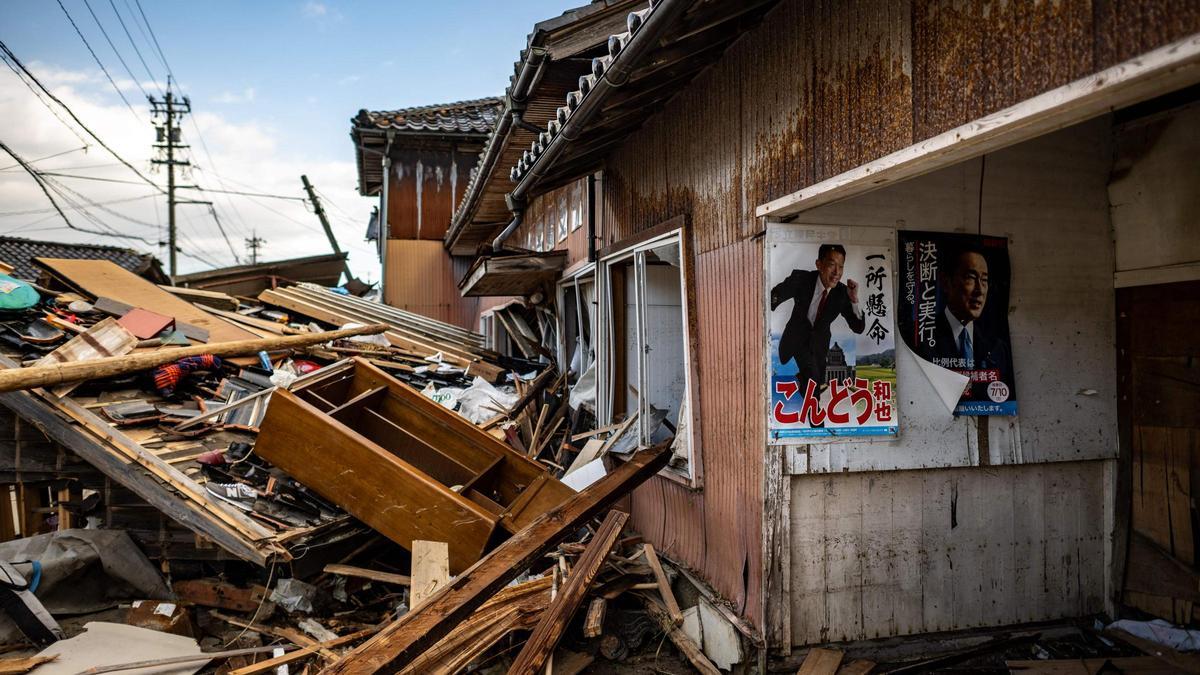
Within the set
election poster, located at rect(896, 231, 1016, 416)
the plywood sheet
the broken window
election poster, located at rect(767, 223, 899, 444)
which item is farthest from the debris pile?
election poster, located at rect(896, 231, 1016, 416)

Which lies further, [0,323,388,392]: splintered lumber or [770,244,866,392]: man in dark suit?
[0,323,388,392]: splintered lumber

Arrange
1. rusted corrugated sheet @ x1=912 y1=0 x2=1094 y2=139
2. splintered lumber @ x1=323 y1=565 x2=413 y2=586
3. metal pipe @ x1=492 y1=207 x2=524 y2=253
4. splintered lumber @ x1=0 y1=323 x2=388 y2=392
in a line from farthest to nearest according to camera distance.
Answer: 1. metal pipe @ x1=492 y1=207 x2=524 y2=253
2. splintered lumber @ x1=323 y1=565 x2=413 y2=586
3. splintered lumber @ x1=0 y1=323 x2=388 y2=392
4. rusted corrugated sheet @ x1=912 y1=0 x2=1094 y2=139

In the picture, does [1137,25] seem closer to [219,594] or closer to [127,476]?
[219,594]

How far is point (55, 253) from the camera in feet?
75.4

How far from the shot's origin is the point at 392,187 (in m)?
17.8

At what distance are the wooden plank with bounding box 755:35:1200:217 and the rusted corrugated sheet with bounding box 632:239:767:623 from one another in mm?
1014

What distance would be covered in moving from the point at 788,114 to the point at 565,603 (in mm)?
3272

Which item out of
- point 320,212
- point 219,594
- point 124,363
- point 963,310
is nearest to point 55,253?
point 320,212

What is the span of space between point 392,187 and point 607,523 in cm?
1506

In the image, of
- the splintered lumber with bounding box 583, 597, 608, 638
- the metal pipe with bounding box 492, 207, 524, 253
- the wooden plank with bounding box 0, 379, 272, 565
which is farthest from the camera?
the metal pipe with bounding box 492, 207, 524, 253

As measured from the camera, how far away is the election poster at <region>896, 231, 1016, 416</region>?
4.04 meters

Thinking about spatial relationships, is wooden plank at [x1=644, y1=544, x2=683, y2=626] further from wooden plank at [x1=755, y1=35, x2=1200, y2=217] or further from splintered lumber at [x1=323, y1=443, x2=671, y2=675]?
wooden plank at [x1=755, y1=35, x2=1200, y2=217]

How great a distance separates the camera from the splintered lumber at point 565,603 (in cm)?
389

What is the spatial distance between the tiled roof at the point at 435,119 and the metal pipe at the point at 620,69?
1277cm
